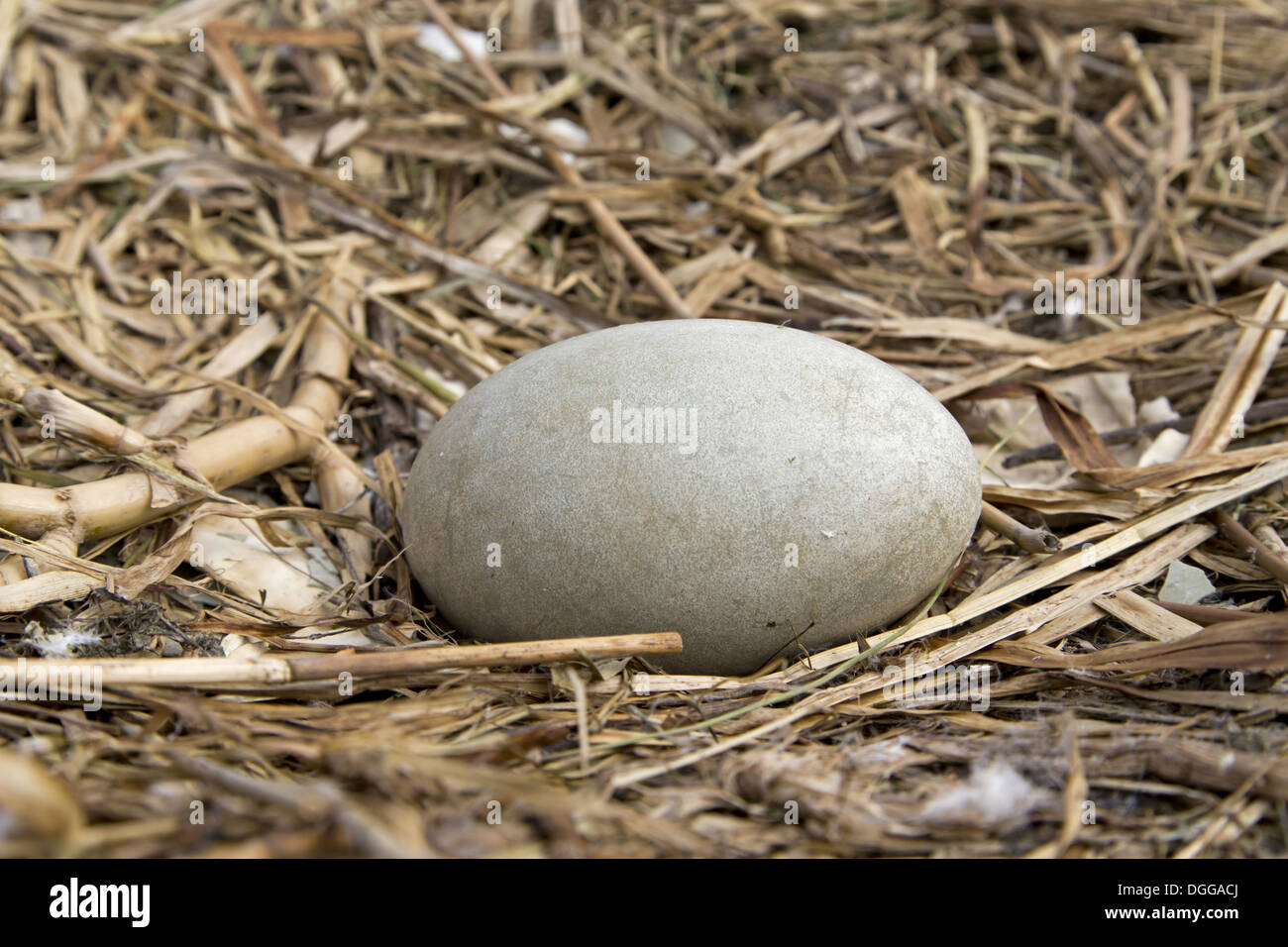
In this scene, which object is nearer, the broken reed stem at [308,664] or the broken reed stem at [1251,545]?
the broken reed stem at [308,664]

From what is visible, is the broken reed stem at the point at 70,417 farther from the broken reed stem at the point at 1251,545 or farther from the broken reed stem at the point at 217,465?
the broken reed stem at the point at 1251,545

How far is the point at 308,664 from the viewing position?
1.51 m

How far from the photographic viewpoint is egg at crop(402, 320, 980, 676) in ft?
5.58

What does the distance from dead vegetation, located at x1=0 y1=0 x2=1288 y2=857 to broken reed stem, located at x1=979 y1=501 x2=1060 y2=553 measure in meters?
0.02

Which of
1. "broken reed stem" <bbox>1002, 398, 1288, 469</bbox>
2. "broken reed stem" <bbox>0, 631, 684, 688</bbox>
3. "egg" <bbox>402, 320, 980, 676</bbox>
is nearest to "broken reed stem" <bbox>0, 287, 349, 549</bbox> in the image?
"broken reed stem" <bbox>0, 631, 684, 688</bbox>

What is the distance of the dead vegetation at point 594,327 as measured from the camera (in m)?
1.39

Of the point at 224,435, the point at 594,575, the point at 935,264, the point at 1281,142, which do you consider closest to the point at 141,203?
the point at 224,435

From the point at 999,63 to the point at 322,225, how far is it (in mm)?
2451

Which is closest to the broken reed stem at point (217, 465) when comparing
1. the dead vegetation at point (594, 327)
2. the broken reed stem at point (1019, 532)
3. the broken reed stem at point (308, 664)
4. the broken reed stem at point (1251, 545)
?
the dead vegetation at point (594, 327)

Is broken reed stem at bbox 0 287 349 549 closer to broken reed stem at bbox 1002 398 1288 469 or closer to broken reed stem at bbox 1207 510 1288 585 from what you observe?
broken reed stem at bbox 1002 398 1288 469

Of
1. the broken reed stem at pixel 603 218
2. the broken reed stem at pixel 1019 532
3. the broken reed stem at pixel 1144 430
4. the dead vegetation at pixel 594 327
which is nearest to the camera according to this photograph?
the dead vegetation at pixel 594 327

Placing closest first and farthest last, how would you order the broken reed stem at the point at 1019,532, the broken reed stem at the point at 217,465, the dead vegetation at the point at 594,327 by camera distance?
the dead vegetation at the point at 594,327
the broken reed stem at the point at 217,465
the broken reed stem at the point at 1019,532

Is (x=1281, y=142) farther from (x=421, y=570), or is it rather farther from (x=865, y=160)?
(x=421, y=570)

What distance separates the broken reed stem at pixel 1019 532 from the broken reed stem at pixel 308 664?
81 cm
